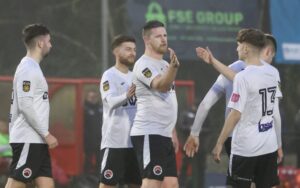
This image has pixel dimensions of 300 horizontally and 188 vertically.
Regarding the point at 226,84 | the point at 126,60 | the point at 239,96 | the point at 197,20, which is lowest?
the point at 239,96

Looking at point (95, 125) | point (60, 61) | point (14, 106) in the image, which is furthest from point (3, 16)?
point (14, 106)

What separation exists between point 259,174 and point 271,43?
1562mm

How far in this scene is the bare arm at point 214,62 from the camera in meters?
9.69

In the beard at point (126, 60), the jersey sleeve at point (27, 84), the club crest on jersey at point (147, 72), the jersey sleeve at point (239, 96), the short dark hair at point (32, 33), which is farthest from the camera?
the beard at point (126, 60)

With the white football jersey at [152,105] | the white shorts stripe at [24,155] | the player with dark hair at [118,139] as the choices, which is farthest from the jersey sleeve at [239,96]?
the white shorts stripe at [24,155]

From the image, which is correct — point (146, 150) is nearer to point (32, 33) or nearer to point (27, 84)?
point (27, 84)

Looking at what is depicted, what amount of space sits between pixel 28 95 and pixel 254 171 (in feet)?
6.94

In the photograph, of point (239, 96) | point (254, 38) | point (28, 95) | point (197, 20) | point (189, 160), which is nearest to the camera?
point (239, 96)

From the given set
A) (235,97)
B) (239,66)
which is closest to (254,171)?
(235,97)

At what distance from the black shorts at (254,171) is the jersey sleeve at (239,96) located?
47 centimetres

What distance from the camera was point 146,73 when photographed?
9.68m

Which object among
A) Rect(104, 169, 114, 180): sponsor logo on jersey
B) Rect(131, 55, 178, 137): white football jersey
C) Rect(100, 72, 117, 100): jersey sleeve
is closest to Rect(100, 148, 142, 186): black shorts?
Rect(104, 169, 114, 180): sponsor logo on jersey

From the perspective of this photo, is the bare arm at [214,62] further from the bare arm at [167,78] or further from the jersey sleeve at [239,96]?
the jersey sleeve at [239,96]

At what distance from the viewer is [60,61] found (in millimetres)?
14938
